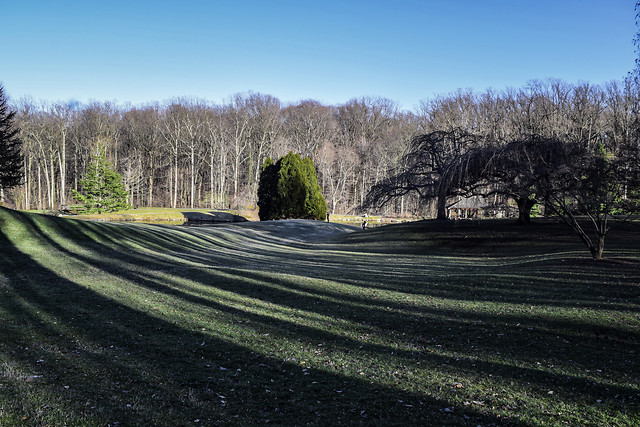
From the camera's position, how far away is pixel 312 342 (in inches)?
281

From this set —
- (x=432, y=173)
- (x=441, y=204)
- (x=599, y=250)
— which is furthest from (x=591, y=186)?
(x=432, y=173)

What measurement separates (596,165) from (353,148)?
179 ft

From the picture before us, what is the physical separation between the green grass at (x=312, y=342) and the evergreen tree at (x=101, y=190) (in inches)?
1358

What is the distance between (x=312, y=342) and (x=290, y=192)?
37.7 metres

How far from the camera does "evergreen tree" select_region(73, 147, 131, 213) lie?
153 ft

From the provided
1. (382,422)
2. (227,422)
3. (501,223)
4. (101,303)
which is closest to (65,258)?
(101,303)

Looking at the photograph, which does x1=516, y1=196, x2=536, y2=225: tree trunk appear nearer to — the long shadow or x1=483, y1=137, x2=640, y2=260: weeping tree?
x1=483, y1=137, x2=640, y2=260: weeping tree

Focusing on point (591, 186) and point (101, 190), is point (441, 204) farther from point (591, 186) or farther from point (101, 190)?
point (101, 190)

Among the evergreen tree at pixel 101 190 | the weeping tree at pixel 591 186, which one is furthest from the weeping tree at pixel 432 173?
the evergreen tree at pixel 101 190

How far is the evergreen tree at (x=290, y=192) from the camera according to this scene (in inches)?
1731

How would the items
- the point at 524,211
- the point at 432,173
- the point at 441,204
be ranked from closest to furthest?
the point at 524,211 → the point at 441,204 → the point at 432,173

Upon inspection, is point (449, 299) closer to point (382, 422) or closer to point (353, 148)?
point (382, 422)

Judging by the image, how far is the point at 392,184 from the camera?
96.7 ft

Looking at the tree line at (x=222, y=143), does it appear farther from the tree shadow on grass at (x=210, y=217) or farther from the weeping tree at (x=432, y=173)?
the weeping tree at (x=432, y=173)
